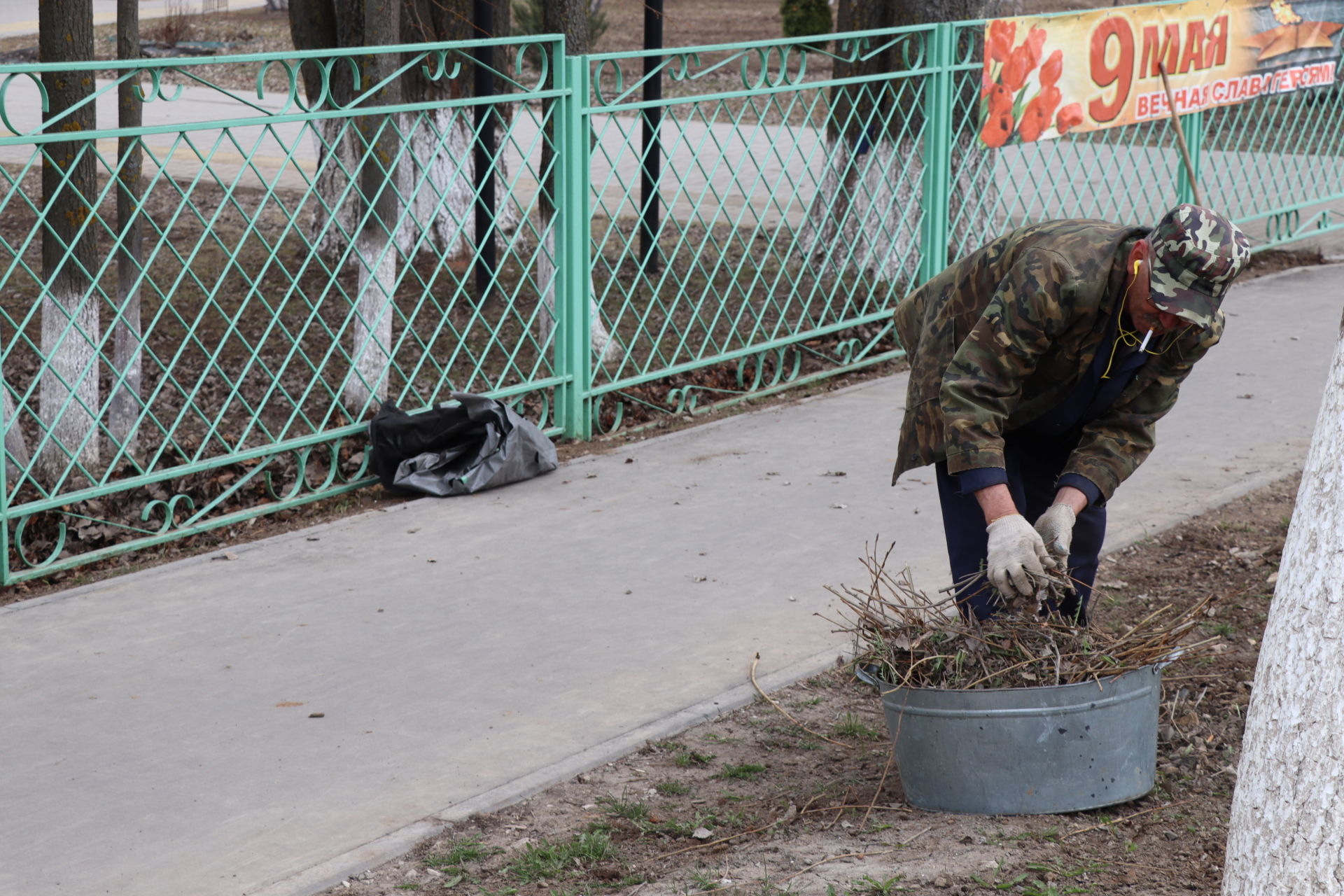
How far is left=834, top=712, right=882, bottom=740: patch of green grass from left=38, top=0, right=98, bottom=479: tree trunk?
2997mm

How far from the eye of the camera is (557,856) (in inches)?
127

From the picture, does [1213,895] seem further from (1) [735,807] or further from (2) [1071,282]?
(2) [1071,282]

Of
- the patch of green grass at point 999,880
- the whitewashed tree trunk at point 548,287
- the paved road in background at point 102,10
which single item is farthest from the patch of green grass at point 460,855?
the paved road in background at point 102,10

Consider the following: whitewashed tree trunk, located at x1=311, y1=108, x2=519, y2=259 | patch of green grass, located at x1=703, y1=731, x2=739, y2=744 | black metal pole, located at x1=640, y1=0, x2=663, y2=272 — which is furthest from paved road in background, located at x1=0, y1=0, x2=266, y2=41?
patch of green grass, located at x1=703, y1=731, x2=739, y2=744

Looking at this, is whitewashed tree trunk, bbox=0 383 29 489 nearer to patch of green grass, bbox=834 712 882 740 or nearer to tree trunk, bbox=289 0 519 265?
tree trunk, bbox=289 0 519 265

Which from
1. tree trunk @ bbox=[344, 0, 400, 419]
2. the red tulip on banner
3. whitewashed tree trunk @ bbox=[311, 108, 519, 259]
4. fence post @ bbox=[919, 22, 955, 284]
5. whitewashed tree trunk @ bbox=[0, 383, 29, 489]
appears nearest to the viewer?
whitewashed tree trunk @ bbox=[0, 383, 29, 489]

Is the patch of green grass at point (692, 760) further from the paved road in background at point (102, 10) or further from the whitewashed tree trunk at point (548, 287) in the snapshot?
the paved road in background at point (102, 10)

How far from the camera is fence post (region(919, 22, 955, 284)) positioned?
24.4 ft

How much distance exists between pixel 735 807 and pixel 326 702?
120 centimetres

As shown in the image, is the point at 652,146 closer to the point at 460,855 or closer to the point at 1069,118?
the point at 1069,118

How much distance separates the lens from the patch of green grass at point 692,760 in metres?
3.70

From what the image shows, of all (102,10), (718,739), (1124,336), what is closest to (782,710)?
(718,739)

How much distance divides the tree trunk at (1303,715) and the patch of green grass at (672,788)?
1374mm

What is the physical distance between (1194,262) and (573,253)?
3597 mm
